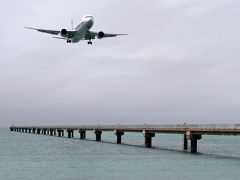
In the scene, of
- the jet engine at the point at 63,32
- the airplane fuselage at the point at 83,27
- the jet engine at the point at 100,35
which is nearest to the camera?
the jet engine at the point at 63,32

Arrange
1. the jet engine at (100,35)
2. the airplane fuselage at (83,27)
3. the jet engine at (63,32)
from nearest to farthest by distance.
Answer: the jet engine at (63,32)
the airplane fuselage at (83,27)
the jet engine at (100,35)

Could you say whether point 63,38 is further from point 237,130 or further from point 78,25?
point 237,130

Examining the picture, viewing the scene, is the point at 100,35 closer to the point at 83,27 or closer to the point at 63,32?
the point at 83,27

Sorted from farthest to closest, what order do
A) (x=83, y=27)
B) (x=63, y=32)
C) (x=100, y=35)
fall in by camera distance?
1. (x=100, y=35)
2. (x=83, y=27)
3. (x=63, y=32)

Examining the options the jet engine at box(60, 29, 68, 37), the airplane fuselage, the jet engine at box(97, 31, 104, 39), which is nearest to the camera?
the jet engine at box(60, 29, 68, 37)

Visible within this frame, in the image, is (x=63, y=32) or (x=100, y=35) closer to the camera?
(x=63, y=32)

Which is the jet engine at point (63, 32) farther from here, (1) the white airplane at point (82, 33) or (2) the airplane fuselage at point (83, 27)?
(2) the airplane fuselage at point (83, 27)

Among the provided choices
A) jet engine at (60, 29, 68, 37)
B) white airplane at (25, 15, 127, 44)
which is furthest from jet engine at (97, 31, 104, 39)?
jet engine at (60, 29, 68, 37)

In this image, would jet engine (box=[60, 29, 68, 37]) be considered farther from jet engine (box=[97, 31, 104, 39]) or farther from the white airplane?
jet engine (box=[97, 31, 104, 39])

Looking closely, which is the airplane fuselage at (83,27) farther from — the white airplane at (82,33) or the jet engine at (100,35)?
the jet engine at (100,35)

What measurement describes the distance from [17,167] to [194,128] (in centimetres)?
3395

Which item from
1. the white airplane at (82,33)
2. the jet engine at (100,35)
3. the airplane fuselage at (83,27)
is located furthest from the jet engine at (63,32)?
the jet engine at (100,35)

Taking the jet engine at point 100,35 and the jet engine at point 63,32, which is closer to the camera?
the jet engine at point 63,32

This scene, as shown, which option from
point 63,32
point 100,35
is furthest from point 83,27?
point 63,32
